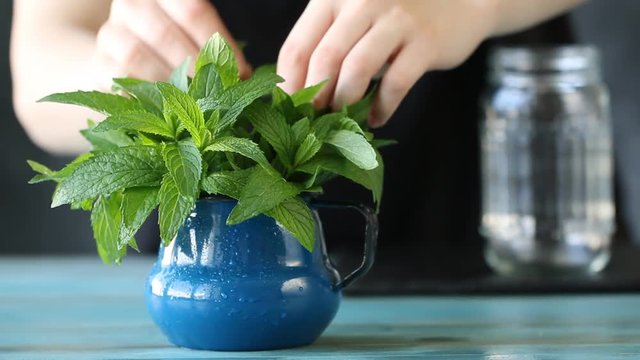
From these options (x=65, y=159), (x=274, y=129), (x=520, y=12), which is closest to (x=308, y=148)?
(x=274, y=129)

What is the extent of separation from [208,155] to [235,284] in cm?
9

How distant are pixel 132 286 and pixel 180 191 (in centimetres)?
51

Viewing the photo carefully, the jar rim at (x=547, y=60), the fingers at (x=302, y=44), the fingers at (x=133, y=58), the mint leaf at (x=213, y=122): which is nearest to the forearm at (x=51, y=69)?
the fingers at (x=133, y=58)

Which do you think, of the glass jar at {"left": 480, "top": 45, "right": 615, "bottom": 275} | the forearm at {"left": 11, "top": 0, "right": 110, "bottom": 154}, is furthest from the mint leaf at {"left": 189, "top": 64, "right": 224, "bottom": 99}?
the glass jar at {"left": 480, "top": 45, "right": 615, "bottom": 275}

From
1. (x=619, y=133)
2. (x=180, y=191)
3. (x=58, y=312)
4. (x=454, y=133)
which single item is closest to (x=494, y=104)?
(x=454, y=133)

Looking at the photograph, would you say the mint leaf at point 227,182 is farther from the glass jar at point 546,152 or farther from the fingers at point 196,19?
the glass jar at point 546,152

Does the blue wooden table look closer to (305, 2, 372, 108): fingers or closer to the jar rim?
(305, 2, 372, 108): fingers

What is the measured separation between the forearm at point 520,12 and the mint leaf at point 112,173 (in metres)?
0.49

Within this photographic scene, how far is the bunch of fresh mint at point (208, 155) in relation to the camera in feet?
2.47

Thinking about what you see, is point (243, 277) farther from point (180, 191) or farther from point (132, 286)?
point (132, 286)

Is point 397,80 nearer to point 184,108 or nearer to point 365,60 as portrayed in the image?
point 365,60

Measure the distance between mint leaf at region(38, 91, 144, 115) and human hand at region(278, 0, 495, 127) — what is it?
0.14m

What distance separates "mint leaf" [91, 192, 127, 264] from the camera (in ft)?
2.65

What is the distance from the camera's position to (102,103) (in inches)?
31.9
